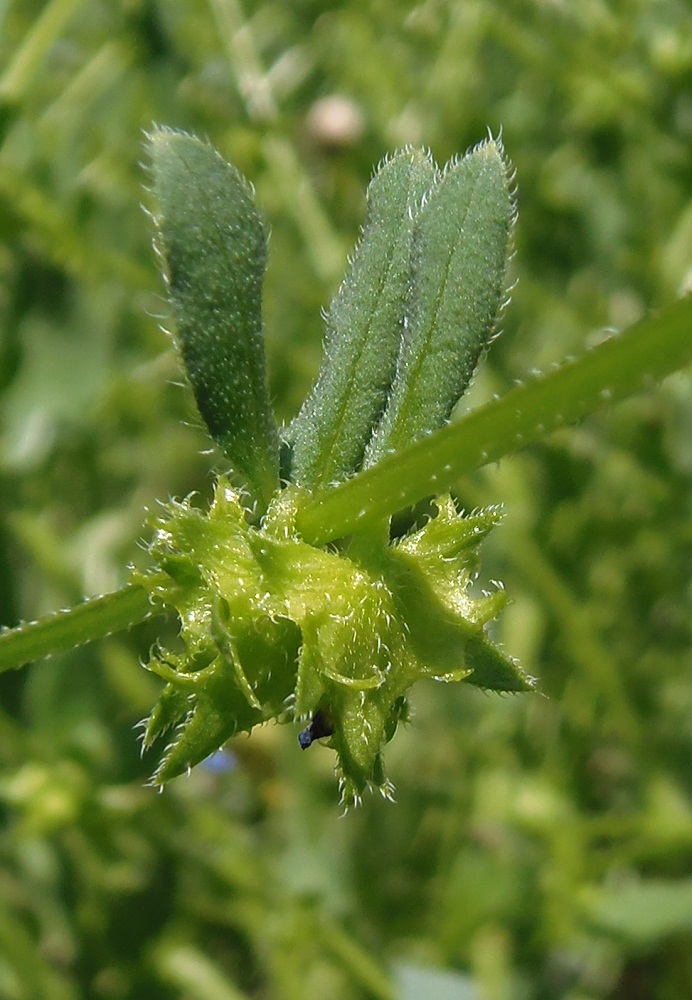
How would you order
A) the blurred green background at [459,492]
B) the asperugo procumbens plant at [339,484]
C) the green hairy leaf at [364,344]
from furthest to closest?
the blurred green background at [459,492], the green hairy leaf at [364,344], the asperugo procumbens plant at [339,484]

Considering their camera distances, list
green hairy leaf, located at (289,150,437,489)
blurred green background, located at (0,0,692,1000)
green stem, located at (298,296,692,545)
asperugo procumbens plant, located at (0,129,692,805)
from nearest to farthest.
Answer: green stem, located at (298,296,692,545) < asperugo procumbens plant, located at (0,129,692,805) < green hairy leaf, located at (289,150,437,489) < blurred green background, located at (0,0,692,1000)

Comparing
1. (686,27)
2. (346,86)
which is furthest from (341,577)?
(346,86)

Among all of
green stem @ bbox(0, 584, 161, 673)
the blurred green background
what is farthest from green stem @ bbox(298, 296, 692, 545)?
the blurred green background

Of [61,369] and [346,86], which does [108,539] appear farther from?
[346,86]

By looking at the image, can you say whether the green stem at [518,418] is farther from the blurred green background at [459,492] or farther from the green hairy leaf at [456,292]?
the blurred green background at [459,492]

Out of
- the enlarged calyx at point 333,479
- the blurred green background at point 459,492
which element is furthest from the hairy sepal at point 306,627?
the blurred green background at point 459,492

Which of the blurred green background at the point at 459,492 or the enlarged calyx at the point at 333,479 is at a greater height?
the blurred green background at the point at 459,492

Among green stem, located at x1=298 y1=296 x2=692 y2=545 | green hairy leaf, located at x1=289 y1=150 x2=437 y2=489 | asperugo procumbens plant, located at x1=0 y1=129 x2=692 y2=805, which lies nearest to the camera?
green stem, located at x1=298 y1=296 x2=692 y2=545

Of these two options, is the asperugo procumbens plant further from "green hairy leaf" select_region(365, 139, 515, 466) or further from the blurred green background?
the blurred green background

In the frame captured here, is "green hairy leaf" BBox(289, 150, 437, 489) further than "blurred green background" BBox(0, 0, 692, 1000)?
No
